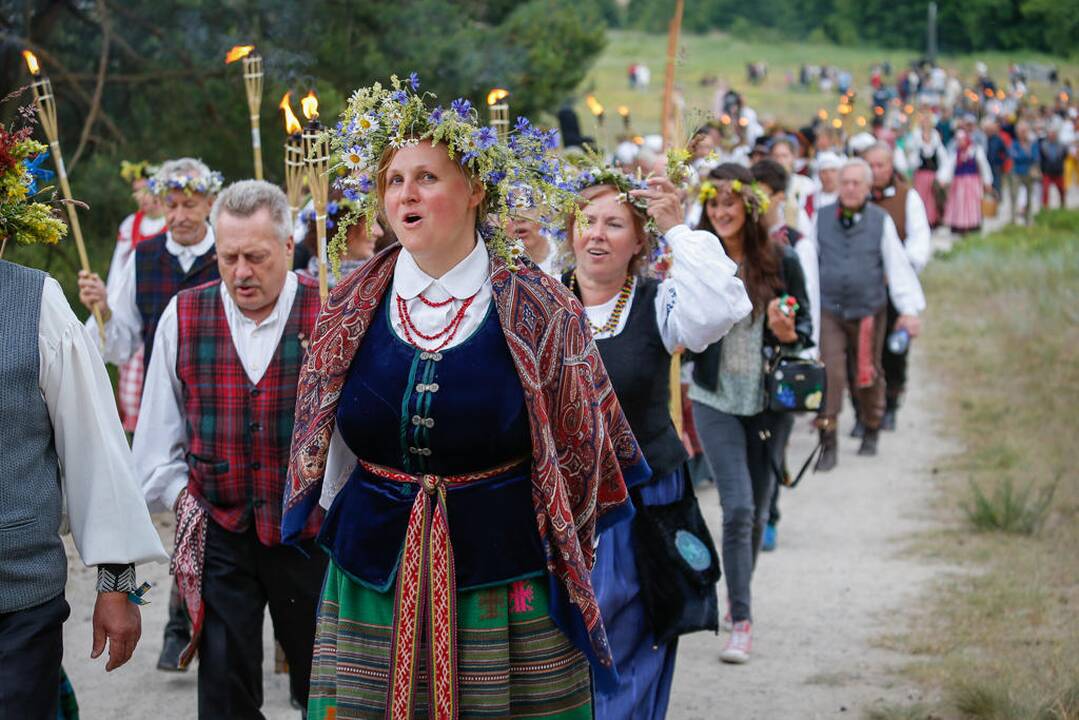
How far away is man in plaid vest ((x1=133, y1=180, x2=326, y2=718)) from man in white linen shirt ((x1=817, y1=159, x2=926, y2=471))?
6.12 m

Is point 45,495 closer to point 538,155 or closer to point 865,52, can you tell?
point 538,155

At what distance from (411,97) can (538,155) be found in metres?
0.38

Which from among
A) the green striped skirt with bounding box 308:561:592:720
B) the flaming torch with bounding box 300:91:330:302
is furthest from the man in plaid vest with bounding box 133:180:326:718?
the green striped skirt with bounding box 308:561:592:720

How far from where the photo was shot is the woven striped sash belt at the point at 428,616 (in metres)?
3.79

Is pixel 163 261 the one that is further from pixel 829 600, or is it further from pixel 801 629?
pixel 829 600

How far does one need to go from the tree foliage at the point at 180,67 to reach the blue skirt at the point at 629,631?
259 inches

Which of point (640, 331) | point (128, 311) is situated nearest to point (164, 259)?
point (128, 311)

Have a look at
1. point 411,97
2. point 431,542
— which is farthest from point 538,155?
point 431,542

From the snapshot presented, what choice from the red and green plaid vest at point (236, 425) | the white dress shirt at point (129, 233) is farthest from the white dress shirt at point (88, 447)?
the white dress shirt at point (129, 233)

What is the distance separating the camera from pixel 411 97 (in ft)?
13.0

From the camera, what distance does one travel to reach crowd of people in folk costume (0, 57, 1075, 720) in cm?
379

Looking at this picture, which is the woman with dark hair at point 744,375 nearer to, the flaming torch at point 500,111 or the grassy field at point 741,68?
the flaming torch at point 500,111

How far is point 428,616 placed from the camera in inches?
150

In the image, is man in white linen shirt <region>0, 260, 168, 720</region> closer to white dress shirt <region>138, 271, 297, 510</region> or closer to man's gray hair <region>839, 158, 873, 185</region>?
white dress shirt <region>138, 271, 297, 510</region>
